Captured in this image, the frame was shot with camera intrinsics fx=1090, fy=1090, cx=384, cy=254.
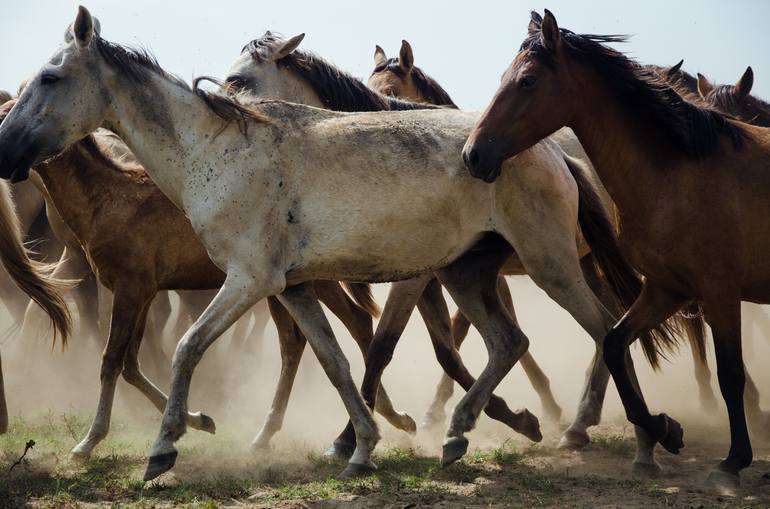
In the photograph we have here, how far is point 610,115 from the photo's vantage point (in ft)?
20.5

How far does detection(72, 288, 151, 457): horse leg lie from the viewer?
7.52m

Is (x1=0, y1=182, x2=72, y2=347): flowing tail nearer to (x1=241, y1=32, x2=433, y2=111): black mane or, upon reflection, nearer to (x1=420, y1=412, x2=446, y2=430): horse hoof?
(x1=241, y1=32, x2=433, y2=111): black mane

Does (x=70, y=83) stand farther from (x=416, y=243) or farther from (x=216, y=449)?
(x=216, y=449)

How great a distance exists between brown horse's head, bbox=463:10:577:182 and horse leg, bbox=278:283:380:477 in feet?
4.64

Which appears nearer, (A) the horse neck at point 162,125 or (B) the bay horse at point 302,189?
(B) the bay horse at point 302,189

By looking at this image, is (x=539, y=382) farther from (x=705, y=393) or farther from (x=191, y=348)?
(x=191, y=348)

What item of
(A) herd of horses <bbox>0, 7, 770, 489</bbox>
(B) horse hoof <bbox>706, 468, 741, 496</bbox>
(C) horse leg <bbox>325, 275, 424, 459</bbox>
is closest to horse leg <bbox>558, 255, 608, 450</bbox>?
(A) herd of horses <bbox>0, 7, 770, 489</bbox>

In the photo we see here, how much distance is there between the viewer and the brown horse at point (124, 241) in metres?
7.64

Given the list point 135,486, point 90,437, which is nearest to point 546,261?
point 135,486

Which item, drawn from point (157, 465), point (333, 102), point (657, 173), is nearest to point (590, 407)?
point (657, 173)

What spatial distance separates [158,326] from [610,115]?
257 inches

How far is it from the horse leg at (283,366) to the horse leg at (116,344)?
102cm

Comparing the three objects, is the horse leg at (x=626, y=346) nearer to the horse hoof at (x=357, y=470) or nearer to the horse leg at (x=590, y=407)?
the horse leg at (x=590, y=407)

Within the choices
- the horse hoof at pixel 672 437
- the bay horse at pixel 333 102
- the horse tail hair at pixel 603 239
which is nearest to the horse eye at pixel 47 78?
the bay horse at pixel 333 102
